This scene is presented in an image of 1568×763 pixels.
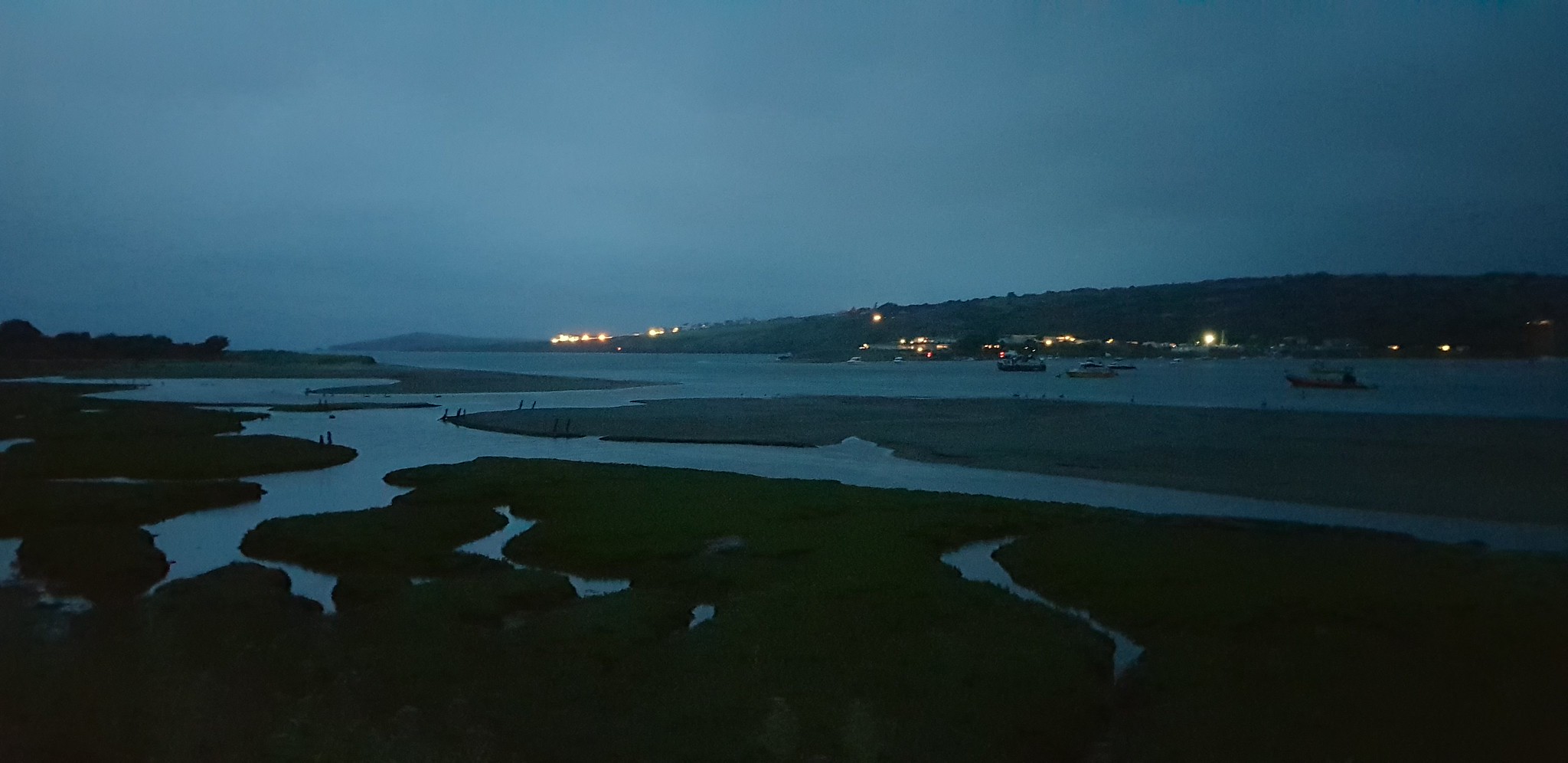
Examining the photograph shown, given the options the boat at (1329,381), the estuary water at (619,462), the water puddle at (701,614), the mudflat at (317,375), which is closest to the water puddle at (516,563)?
the water puddle at (701,614)

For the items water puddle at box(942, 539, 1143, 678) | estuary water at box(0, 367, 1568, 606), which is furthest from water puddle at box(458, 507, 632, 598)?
water puddle at box(942, 539, 1143, 678)

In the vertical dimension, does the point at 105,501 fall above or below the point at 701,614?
above

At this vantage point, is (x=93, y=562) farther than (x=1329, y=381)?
No

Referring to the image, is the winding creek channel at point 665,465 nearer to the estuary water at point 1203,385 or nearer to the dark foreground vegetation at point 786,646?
the dark foreground vegetation at point 786,646

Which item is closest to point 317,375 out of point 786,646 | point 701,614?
point 701,614

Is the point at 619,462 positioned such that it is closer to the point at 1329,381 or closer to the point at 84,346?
the point at 1329,381

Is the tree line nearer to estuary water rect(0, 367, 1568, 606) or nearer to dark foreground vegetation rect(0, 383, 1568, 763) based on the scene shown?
estuary water rect(0, 367, 1568, 606)
